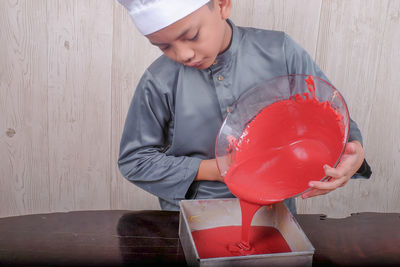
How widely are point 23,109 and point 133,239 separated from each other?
1.00 metres

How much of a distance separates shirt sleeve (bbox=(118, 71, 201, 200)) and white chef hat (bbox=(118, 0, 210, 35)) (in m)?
0.29

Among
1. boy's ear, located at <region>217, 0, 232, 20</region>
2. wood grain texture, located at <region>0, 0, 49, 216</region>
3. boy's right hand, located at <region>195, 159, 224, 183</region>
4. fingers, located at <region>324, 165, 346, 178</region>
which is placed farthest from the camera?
wood grain texture, located at <region>0, 0, 49, 216</region>

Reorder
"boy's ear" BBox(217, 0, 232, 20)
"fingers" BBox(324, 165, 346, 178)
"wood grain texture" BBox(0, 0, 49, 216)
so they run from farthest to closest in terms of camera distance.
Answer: "wood grain texture" BBox(0, 0, 49, 216) → "boy's ear" BBox(217, 0, 232, 20) → "fingers" BBox(324, 165, 346, 178)

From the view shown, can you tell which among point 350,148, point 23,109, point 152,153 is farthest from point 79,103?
point 350,148

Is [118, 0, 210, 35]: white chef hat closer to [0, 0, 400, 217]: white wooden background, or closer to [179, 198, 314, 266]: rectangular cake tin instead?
[179, 198, 314, 266]: rectangular cake tin

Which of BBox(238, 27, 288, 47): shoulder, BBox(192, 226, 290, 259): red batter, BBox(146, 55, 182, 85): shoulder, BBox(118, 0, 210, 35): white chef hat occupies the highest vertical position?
BBox(118, 0, 210, 35): white chef hat

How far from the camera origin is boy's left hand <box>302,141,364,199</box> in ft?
2.89

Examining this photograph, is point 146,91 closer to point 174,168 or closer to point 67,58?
point 174,168

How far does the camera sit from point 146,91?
4.17ft

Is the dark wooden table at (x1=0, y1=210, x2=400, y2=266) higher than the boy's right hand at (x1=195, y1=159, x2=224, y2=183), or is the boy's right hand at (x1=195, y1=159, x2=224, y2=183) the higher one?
the boy's right hand at (x1=195, y1=159, x2=224, y2=183)

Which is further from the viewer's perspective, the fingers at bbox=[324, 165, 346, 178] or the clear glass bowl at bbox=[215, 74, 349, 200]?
the clear glass bowl at bbox=[215, 74, 349, 200]

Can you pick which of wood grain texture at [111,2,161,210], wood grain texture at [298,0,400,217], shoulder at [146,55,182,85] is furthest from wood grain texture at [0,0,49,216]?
wood grain texture at [298,0,400,217]

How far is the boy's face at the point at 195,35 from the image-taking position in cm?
100

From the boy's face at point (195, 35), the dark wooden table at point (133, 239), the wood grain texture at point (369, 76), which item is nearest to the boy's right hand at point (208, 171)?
the dark wooden table at point (133, 239)
